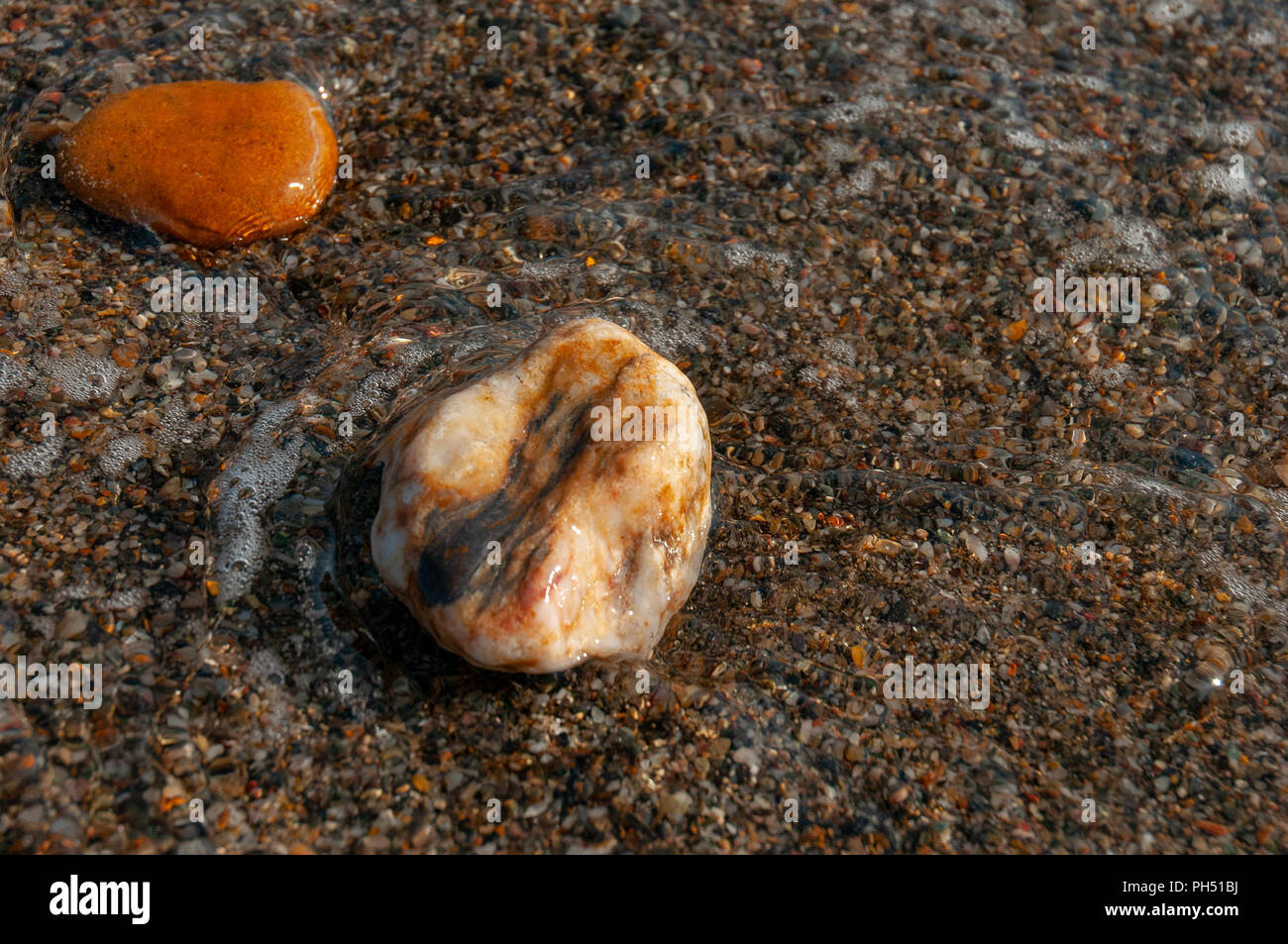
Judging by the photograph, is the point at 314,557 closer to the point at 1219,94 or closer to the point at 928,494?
the point at 928,494

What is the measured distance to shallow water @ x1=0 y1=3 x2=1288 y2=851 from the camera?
2973 mm

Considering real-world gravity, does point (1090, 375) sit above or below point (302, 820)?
above

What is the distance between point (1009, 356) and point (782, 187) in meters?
1.26

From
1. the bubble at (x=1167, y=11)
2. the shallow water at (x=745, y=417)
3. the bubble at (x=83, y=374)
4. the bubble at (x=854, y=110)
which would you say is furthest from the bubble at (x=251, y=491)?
the bubble at (x=1167, y=11)

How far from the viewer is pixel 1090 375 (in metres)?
4.12

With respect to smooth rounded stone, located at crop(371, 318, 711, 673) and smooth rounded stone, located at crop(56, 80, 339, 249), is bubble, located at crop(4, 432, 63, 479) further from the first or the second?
smooth rounded stone, located at crop(371, 318, 711, 673)

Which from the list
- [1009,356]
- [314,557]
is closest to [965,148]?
[1009,356]

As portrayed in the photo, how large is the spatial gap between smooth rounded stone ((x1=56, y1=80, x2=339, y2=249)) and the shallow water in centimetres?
12

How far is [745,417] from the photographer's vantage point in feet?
12.8

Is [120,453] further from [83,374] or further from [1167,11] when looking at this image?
[1167,11]

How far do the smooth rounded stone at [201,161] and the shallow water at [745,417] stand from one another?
0.12 m

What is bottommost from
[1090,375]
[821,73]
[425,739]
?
[425,739]

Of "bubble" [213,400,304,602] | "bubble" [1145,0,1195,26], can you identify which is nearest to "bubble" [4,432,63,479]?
"bubble" [213,400,304,602]
